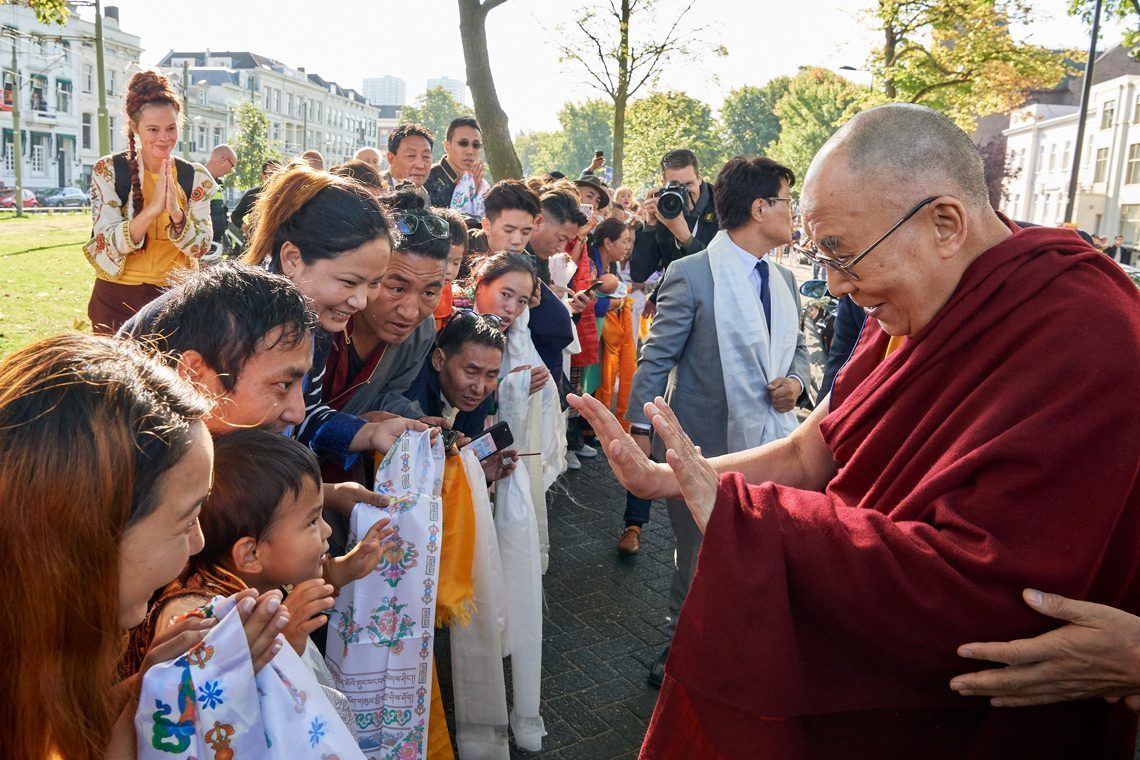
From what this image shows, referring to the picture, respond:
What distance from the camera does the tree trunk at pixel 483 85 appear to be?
10461mm

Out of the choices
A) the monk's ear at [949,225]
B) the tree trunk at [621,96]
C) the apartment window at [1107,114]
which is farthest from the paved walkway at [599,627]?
the apartment window at [1107,114]

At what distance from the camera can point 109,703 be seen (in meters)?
1.42

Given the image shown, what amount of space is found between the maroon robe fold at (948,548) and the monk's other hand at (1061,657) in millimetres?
33

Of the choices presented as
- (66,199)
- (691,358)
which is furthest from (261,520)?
(66,199)

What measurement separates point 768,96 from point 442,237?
262 feet

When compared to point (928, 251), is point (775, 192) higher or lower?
higher

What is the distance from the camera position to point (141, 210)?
476 cm

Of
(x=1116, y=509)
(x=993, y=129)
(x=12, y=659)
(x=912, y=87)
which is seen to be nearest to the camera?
(x=12, y=659)

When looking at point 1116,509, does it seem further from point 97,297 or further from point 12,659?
point 97,297

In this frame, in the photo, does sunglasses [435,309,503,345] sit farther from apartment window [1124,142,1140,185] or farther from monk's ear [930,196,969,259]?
apartment window [1124,142,1140,185]

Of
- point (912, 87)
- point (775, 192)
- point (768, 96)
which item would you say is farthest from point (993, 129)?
point (775, 192)

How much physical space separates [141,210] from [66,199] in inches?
1866

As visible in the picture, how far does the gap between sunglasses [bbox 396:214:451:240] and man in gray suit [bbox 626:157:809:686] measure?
1178 mm

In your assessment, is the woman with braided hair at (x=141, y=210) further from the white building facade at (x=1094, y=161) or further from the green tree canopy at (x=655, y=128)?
the white building facade at (x=1094, y=161)
